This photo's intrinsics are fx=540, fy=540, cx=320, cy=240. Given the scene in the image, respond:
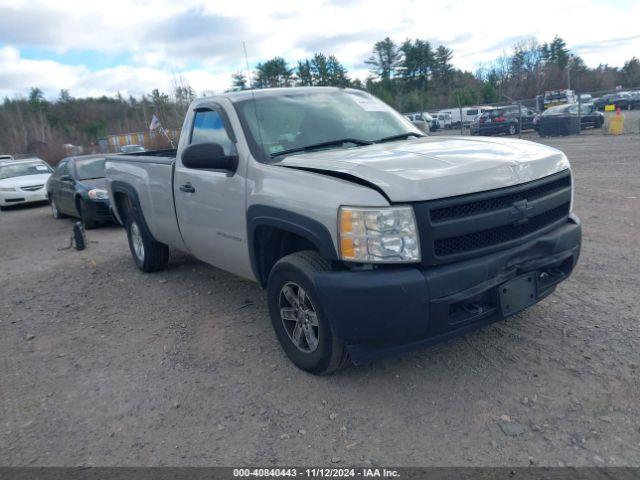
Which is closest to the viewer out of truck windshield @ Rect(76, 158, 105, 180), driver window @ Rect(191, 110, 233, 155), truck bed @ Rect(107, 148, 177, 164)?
driver window @ Rect(191, 110, 233, 155)

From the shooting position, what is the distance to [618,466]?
2.57 meters

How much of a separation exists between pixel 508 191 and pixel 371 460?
1734 millimetres

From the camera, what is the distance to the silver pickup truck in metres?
2.97

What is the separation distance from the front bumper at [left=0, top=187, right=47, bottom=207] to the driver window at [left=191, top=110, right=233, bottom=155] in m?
12.4

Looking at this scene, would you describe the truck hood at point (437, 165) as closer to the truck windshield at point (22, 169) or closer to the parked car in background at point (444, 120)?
the truck windshield at point (22, 169)

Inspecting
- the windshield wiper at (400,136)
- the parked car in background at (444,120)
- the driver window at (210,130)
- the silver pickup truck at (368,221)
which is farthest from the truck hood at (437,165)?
the parked car in background at (444,120)

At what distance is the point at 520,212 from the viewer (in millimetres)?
3285

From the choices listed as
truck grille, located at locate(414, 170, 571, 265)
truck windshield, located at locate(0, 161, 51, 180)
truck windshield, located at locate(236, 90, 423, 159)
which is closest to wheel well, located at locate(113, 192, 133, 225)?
truck windshield, located at locate(236, 90, 423, 159)

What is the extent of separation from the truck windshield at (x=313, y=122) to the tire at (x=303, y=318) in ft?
3.09

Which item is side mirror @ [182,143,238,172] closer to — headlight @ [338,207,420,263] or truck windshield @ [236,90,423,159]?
truck windshield @ [236,90,423,159]

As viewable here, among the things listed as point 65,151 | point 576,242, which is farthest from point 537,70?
point 576,242

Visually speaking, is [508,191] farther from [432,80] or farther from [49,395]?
[432,80]

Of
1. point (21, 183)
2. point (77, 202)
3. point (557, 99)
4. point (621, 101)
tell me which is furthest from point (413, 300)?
point (621, 101)

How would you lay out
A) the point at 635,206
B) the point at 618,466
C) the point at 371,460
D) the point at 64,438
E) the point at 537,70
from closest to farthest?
the point at 618,466, the point at 371,460, the point at 64,438, the point at 635,206, the point at 537,70
